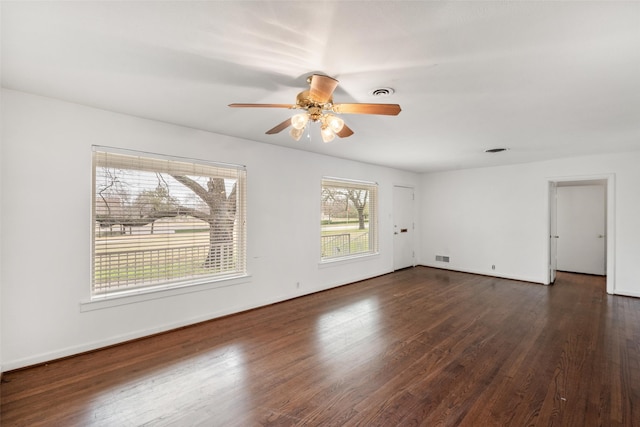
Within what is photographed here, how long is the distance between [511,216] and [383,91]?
4.99 metres

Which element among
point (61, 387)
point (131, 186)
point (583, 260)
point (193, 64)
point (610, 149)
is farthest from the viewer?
point (583, 260)

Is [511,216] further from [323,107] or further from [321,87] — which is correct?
[321,87]

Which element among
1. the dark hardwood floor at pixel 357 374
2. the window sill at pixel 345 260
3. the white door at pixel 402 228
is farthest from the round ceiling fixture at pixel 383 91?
the white door at pixel 402 228

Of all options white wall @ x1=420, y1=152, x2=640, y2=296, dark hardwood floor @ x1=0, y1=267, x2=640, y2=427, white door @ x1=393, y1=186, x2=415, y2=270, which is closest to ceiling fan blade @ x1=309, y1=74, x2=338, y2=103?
dark hardwood floor @ x1=0, y1=267, x2=640, y2=427

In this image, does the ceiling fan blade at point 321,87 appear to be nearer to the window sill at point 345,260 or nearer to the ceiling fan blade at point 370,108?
the ceiling fan blade at point 370,108

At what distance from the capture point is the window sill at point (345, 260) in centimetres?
493

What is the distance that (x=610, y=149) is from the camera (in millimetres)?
4379

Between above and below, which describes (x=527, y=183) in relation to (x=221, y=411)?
above

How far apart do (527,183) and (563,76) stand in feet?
13.9

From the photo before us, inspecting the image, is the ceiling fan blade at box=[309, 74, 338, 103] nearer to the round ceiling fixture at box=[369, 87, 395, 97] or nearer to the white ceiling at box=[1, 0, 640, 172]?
the white ceiling at box=[1, 0, 640, 172]

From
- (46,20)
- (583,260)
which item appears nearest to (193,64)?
(46,20)

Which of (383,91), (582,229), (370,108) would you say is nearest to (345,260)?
(383,91)

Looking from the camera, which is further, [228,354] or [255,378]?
[228,354]

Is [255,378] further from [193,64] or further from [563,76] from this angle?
[563,76]
